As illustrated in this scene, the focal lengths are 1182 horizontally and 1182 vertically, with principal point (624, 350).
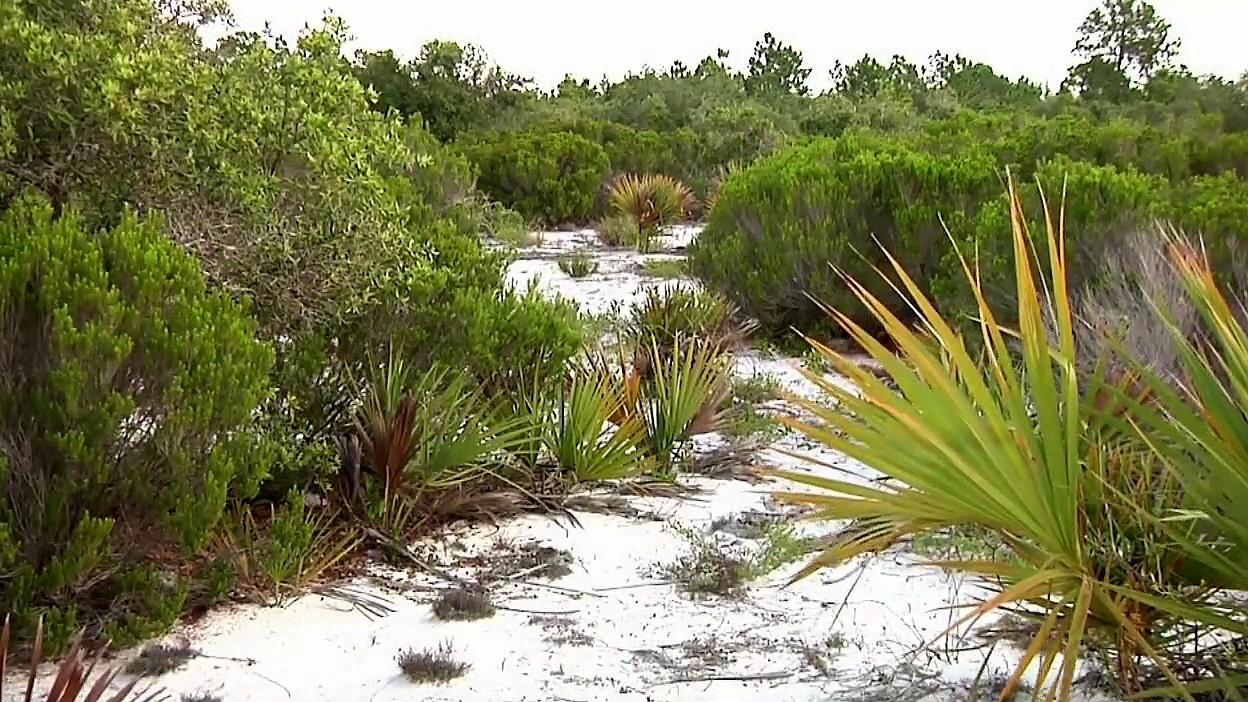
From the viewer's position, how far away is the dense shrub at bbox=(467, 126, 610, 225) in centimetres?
2030

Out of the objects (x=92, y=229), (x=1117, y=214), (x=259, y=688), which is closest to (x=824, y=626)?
(x=259, y=688)

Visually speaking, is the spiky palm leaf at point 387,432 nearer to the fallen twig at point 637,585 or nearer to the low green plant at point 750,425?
the fallen twig at point 637,585

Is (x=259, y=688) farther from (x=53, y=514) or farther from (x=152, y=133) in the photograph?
(x=152, y=133)

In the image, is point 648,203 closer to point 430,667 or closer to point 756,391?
point 756,391

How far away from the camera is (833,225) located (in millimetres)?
10609

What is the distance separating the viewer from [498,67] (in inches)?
1143

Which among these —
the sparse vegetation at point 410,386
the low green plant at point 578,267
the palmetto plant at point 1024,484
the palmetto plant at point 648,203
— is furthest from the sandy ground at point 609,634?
the palmetto plant at point 648,203

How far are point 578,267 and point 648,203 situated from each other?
4.50 meters

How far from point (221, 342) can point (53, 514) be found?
0.74 metres

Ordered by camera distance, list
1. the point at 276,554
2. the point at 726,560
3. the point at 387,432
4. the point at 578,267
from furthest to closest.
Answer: the point at 578,267 < the point at 387,432 < the point at 726,560 < the point at 276,554

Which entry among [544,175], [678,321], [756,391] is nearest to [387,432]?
[756,391]

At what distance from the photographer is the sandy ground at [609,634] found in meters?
3.75

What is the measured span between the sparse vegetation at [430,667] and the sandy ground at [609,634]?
0.11 feet

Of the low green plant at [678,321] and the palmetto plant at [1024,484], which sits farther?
the low green plant at [678,321]
